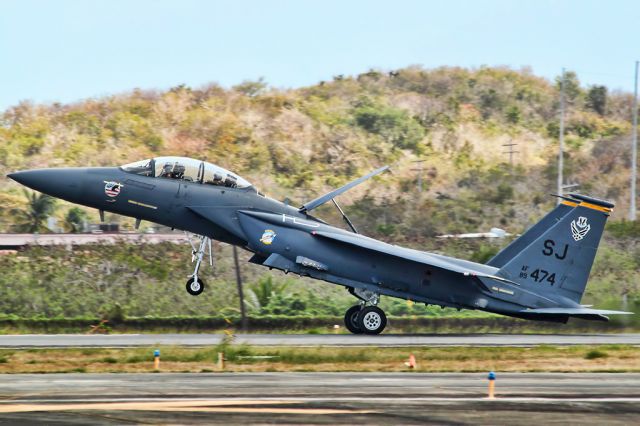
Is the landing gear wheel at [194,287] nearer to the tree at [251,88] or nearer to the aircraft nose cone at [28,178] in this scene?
the aircraft nose cone at [28,178]

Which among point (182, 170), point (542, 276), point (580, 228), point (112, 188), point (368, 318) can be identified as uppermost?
point (182, 170)

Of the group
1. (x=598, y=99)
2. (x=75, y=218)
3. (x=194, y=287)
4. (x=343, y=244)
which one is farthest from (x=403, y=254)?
(x=598, y=99)

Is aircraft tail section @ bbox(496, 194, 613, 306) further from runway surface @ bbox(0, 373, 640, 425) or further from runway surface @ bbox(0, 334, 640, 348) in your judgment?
runway surface @ bbox(0, 373, 640, 425)

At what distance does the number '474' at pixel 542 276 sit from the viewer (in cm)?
2784

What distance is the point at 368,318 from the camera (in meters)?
27.4

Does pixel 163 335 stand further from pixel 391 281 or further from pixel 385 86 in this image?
pixel 385 86

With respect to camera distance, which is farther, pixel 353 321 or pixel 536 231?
pixel 536 231

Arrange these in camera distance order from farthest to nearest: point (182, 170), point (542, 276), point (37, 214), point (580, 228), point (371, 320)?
point (37, 214) → point (542, 276) → point (580, 228) → point (371, 320) → point (182, 170)

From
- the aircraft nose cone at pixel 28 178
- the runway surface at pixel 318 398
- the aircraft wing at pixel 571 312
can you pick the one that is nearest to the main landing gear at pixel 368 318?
the aircraft wing at pixel 571 312

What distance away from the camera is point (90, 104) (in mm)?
68000

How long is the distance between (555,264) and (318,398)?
13519 millimetres

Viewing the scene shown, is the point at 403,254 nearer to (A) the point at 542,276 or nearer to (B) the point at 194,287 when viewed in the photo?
(A) the point at 542,276

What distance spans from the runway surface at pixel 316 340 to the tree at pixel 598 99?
52.9m

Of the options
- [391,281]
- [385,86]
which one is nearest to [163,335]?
[391,281]
